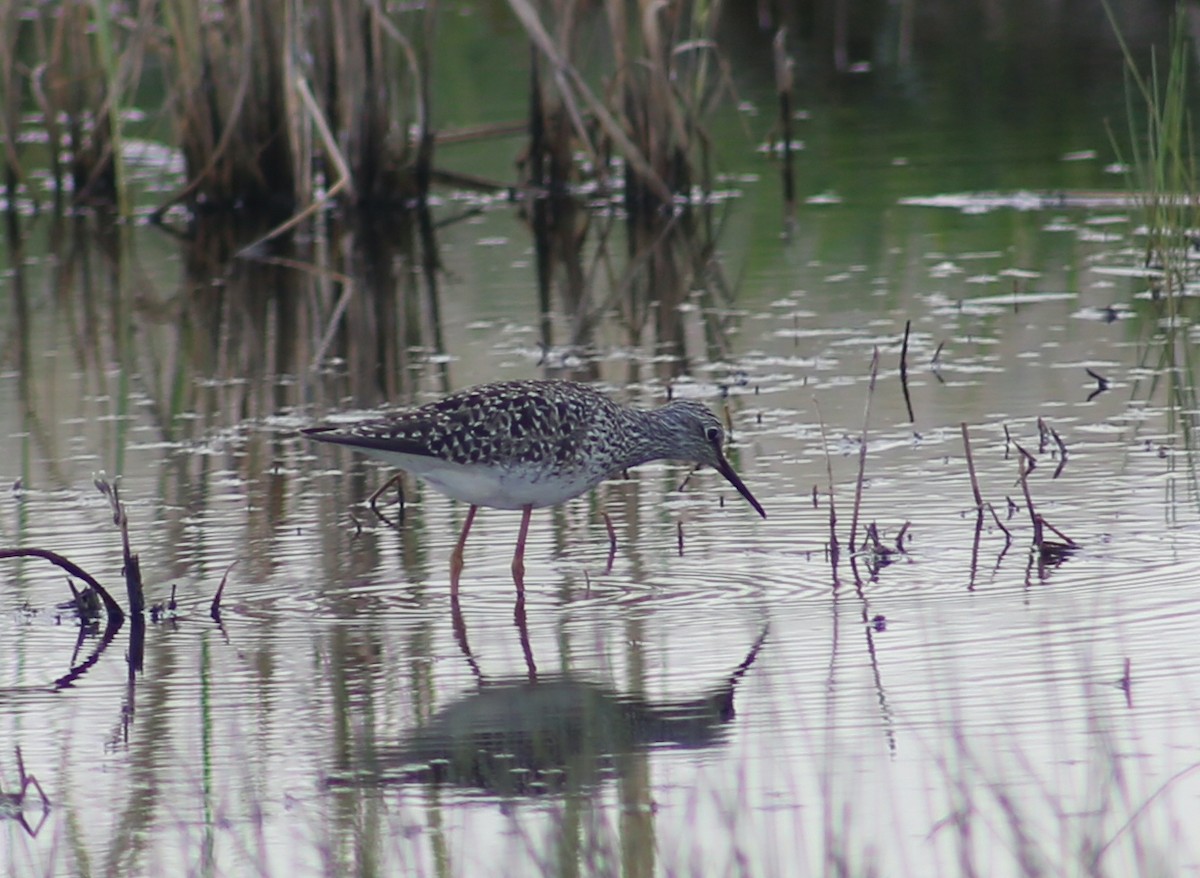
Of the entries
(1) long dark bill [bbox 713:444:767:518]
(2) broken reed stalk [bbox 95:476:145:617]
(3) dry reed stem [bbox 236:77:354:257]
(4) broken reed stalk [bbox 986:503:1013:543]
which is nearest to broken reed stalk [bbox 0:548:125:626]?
(2) broken reed stalk [bbox 95:476:145:617]

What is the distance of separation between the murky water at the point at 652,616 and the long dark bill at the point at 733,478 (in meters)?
0.12

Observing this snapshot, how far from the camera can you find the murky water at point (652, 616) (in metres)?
4.79

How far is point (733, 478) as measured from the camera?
7562mm

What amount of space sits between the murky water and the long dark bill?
0.12 metres

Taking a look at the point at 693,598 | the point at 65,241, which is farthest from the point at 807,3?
the point at 693,598

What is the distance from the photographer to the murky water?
189 inches

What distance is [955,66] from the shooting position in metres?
19.0

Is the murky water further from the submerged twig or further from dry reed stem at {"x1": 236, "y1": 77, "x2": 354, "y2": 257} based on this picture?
dry reed stem at {"x1": 236, "y1": 77, "x2": 354, "y2": 257}

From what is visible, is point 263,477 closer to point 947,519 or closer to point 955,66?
point 947,519

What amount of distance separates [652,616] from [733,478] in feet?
3.67

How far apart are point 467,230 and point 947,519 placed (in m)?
7.43

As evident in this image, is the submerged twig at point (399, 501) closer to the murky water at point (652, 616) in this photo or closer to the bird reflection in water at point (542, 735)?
the murky water at point (652, 616)

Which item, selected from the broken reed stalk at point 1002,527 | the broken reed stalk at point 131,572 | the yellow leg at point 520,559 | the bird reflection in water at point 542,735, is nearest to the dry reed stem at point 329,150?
Result: the yellow leg at point 520,559

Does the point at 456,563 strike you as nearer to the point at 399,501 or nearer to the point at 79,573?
the point at 399,501
